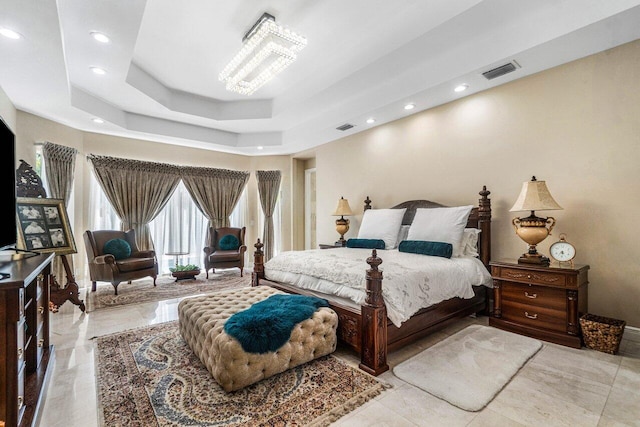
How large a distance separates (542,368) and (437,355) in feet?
2.54

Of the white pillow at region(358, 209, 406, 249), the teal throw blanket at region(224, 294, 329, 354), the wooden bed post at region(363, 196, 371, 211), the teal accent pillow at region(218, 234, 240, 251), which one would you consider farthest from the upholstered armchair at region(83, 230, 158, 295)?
the wooden bed post at region(363, 196, 371, 211)

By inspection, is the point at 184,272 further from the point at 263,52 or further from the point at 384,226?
the point at 263,52

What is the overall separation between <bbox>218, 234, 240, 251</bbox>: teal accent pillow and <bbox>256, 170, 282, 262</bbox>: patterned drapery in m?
1.01

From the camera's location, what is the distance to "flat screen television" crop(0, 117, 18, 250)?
2.10 m

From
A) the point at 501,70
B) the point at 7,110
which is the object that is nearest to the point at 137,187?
the point at 7,110

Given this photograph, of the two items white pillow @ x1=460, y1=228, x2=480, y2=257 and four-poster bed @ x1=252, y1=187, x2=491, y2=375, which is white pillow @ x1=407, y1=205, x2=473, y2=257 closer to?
white pillow @ x1=460, y1=228, x2=480, y2=257

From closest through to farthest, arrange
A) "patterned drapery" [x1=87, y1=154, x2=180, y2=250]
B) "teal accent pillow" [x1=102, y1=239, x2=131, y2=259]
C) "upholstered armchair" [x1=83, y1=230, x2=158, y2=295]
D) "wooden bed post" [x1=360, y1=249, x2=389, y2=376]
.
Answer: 1. "wooden bed post" [x1=360, y1=249, x2=389, y2=376]
2. "upholstered armchair" [x1=83, y1=230, x2=158, y2=295]
3. "teal accent pillow" [x1=102, y1=239, x2=131, y2=259]
4. "patterned drapery" [x1=87, y1=154, x2=180, y2=250]

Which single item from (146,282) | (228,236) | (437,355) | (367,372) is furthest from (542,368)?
(146,282)

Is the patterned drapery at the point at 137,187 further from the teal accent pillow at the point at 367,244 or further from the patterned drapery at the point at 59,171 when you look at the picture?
the teal accent pillow at the point at 367,244

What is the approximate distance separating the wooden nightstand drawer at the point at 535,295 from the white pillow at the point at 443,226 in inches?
24.9

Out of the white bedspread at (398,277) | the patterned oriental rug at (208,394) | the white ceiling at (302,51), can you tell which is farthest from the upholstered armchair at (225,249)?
the patterned oriental rug at (208,394)

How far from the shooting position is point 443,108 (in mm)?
4156

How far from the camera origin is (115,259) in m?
4.75

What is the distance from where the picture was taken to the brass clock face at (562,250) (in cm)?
282
